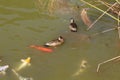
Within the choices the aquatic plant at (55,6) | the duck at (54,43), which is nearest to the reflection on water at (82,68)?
the duck at (54,43)

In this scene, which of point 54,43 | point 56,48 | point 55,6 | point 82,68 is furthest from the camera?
point 55,6

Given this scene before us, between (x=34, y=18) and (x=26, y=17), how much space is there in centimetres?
17

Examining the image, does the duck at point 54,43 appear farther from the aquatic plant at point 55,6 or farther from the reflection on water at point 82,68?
the aquatic plant at point 55,6

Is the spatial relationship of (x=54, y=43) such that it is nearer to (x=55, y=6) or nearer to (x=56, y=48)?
(x=56, y=48)

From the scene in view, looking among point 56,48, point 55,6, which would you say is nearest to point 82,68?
point 56,48

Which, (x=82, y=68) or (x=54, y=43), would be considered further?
(x=54, y=43)

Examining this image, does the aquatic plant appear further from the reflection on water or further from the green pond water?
the reflection on water

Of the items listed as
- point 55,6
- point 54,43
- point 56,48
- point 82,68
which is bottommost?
point 82,68

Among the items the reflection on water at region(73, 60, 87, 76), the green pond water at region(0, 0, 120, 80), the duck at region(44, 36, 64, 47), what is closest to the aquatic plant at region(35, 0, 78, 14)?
the green pond water at region(0, 0, 120, 80)

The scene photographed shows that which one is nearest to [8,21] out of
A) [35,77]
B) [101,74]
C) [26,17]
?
[26,17]

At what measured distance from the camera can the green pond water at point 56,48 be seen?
6887mm

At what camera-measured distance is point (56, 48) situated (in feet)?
24.5

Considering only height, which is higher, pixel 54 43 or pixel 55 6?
pixel 55 6

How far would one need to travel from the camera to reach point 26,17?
8.23 meters
